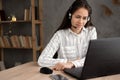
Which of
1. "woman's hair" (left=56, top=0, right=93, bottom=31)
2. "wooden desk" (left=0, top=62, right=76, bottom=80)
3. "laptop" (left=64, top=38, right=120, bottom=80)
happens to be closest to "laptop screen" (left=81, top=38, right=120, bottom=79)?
"laptop" (left=64, top=38, right=120, bottom=80)

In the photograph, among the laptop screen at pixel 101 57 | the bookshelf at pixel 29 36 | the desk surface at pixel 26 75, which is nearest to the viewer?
the laptop screen at pixel 101 57

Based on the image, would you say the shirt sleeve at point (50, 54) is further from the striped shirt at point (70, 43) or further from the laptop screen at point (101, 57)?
the laptop screen at point (101, 57)

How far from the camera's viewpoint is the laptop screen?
1.14 metres

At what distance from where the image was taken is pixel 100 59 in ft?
3.89

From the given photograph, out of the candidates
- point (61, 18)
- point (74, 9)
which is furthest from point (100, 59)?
point (61, 18)

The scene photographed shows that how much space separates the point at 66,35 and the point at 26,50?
209 centimetres

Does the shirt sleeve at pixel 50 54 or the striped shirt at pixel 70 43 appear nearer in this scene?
the shirt sleeve at pixel 50 54

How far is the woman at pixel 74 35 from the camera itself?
1.83 m

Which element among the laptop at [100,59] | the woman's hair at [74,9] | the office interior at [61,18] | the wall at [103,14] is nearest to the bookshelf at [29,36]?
the office interior at [61,18]

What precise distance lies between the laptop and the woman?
0.54 m

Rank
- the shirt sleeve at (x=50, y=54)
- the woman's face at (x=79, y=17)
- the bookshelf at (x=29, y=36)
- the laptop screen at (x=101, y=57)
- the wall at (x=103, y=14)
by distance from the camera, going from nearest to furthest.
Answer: the laptop screen at (x=101, y=57), the shirt sleeve at (x=50, y=54), the woman's face at (x=79, y=17), the wall at (x=103, y=14), the bookshelf at (x=29, y=36)

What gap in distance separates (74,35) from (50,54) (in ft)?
1.14

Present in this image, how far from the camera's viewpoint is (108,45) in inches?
46.0

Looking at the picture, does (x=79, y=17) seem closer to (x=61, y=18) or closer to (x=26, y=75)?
(x=26, y=75)
